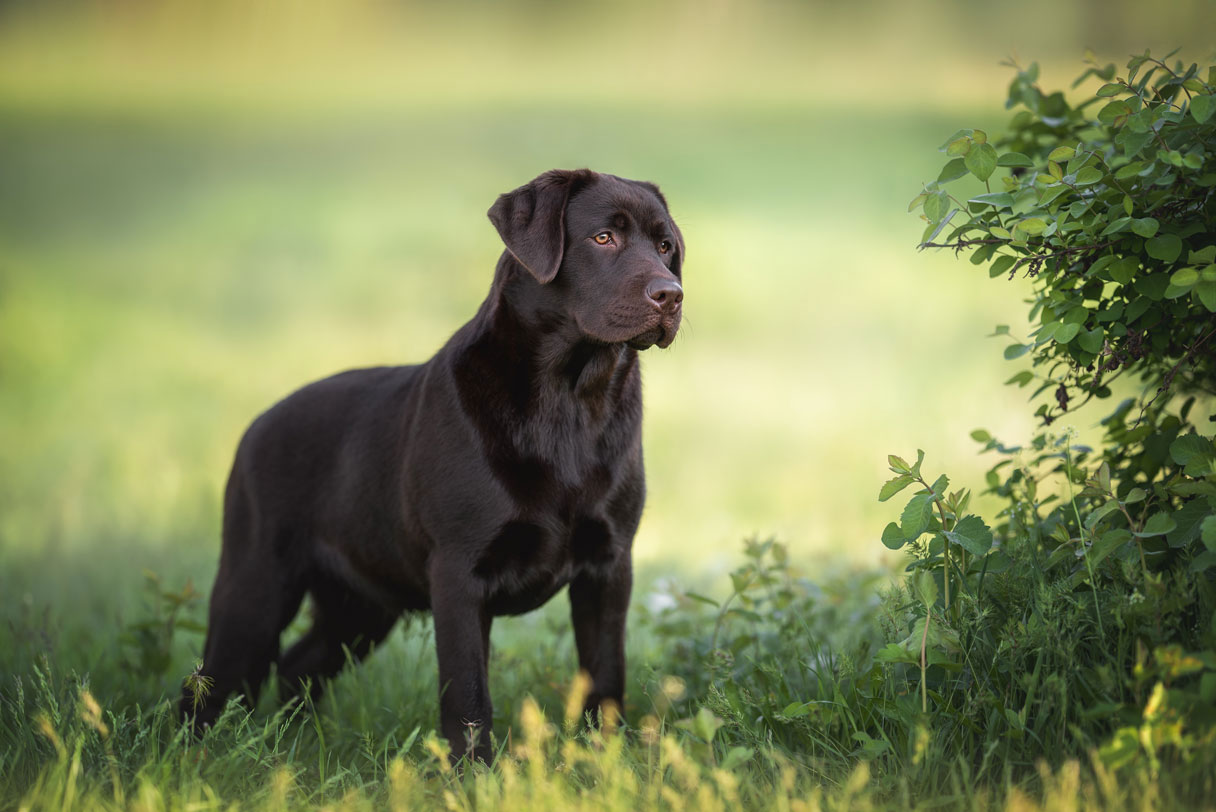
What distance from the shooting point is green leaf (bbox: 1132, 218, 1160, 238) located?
7.78 feet

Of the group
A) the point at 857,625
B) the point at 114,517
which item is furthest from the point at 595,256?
the point at 114,517

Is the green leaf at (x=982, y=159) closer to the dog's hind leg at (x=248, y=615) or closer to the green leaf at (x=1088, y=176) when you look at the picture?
the green leaf at (x=1088, y=176)

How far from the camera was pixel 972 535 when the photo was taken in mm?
2639

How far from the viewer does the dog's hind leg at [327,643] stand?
390cm

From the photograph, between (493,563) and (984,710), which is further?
(493,563)

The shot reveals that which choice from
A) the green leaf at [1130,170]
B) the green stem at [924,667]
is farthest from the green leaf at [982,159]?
the green stem at [924,667]

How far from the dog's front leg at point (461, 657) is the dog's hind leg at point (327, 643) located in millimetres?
886

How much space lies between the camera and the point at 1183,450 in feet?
8.13

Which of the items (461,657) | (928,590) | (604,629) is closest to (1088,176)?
(928,590)

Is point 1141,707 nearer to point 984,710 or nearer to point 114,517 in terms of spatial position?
point 984,710

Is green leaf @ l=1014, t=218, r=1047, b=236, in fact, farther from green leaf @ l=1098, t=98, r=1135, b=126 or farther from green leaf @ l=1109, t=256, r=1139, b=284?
green leaf @ l=1098, t=98, r=1135, b=126

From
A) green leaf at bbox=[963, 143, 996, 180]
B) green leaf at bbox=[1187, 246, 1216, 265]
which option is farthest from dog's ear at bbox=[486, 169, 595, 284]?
green leaf at bbox=[1187, 246, 1216, 265]

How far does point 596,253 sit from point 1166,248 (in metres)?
1.56

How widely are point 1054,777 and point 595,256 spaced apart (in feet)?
6.16
